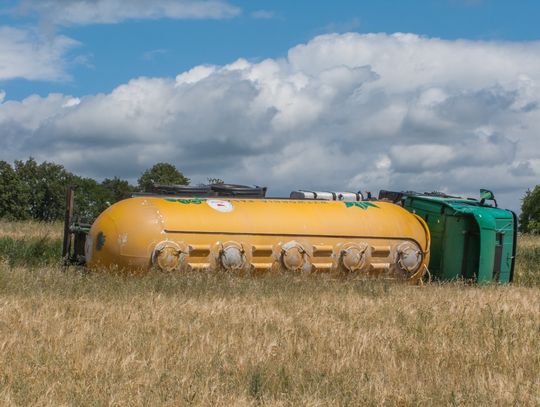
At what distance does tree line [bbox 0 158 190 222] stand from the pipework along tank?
139 feet

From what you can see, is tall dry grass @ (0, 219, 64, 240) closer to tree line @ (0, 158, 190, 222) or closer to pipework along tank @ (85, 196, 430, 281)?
pipework along tank @ (85, 196, 430, 281)

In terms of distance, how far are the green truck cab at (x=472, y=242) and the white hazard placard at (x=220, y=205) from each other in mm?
4469

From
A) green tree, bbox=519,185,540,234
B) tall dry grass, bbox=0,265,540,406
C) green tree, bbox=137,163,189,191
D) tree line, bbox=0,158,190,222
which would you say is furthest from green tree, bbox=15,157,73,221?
tall dry grass, bbox=0,265,540,406

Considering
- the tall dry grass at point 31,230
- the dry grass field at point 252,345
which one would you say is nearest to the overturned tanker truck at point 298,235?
the dry grass field at point 252,345

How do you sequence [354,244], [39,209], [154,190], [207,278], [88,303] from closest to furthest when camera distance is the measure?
1. [88,303]
2. [207,278]
3. [354,244]
4. [154,190]
5. [39,209]

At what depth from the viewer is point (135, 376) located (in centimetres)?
675

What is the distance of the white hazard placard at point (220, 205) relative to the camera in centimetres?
1481

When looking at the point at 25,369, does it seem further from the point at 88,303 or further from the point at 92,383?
the point at 88,303

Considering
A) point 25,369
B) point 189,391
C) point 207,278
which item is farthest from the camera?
point 207,278

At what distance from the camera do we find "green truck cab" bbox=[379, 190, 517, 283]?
16.0m

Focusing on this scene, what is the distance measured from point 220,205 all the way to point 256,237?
3.08 feet

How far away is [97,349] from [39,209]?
6753cm

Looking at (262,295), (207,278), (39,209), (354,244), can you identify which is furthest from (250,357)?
(39,209)

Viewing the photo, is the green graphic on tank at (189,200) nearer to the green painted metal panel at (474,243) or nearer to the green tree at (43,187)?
the green painted metal panel at (474,243)
